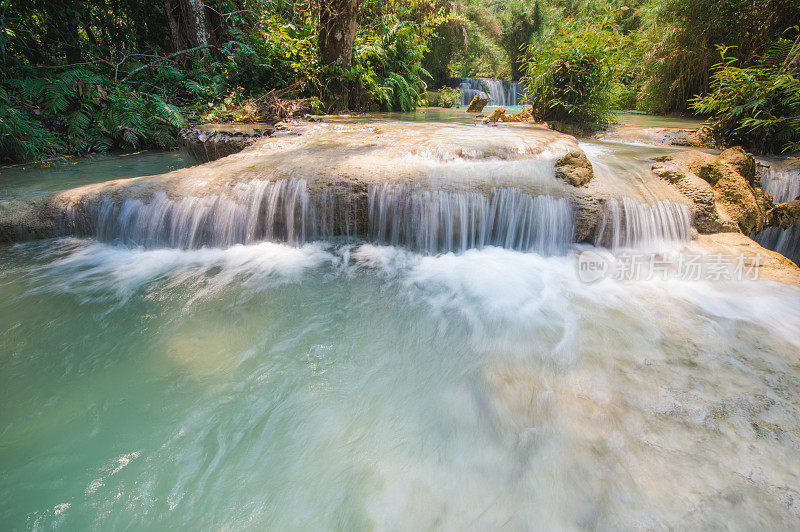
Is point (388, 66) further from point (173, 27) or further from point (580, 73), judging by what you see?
point (173, 27)

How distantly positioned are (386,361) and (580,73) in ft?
24.0

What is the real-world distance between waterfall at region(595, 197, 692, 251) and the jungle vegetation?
9.08ft

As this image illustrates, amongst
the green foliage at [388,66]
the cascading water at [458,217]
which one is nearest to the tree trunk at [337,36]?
the green foliage at [388,66]

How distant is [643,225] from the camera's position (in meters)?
3.45

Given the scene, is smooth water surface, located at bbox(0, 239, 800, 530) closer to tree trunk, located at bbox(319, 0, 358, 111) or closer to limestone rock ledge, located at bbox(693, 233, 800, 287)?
limestone rock ledge, located at bbox(693, 233, 800, 287)

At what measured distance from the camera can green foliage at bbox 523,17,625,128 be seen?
6.32 m

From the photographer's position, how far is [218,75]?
8.57 meters

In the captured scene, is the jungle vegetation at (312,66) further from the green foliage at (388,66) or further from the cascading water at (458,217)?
the cascading water at (458,217)

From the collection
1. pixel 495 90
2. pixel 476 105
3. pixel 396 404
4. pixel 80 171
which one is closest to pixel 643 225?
pixel 396 404

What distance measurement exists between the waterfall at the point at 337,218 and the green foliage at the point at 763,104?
374cm

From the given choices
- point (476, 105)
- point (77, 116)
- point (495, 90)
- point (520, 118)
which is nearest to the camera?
point (77, 116)

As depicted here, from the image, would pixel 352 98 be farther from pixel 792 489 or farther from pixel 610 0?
pixel 610 0

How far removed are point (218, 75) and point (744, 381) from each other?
11.3 metres

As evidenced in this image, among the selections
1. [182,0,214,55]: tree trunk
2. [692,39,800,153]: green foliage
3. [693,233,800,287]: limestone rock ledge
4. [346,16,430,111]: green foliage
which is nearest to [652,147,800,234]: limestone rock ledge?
[693,233,800,287]: limestone rock ledge
